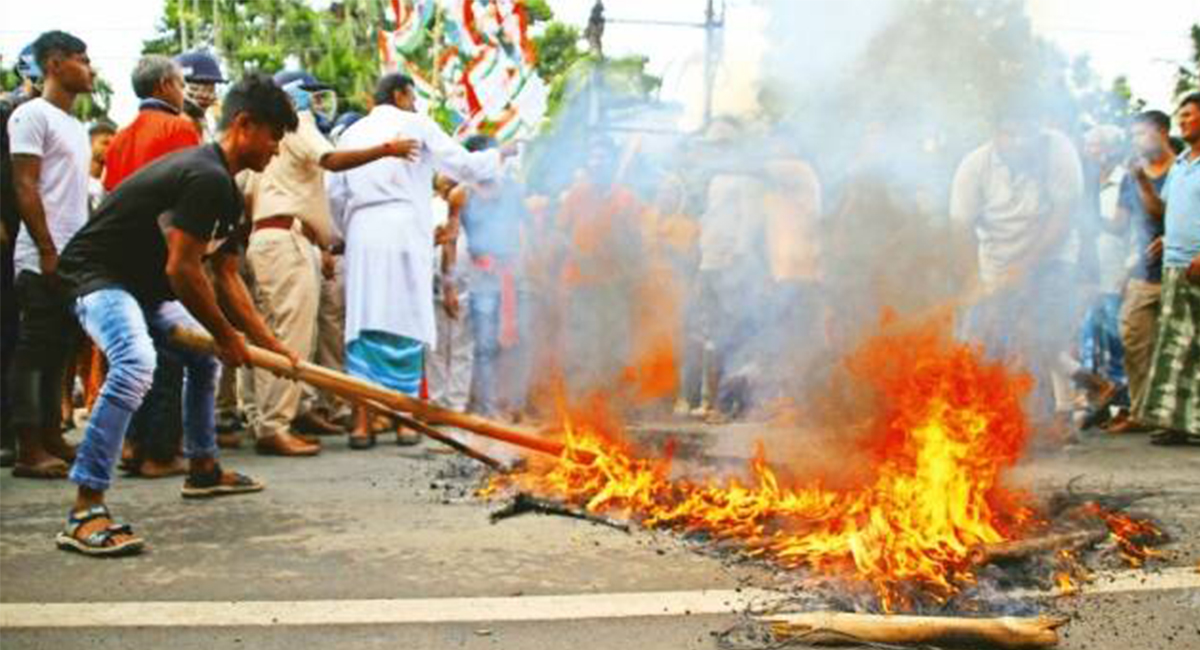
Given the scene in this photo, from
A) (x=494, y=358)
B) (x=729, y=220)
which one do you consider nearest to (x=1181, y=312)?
(x=729, y=220)

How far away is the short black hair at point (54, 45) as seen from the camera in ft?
18.4

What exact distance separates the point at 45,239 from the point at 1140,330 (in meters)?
6.37

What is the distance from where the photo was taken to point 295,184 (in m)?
6.65

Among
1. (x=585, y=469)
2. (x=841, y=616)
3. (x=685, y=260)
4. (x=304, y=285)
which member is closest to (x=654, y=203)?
(x=685, y=260)

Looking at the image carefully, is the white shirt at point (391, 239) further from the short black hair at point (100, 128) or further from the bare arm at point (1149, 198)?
the bare arm at point (1149, 198)

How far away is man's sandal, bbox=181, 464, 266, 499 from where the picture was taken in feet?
16.8

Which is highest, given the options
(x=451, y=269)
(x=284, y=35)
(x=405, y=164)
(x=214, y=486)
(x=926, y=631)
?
(x=284, y=35)

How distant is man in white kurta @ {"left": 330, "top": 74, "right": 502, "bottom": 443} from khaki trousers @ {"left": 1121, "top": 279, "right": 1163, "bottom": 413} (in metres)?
4.16

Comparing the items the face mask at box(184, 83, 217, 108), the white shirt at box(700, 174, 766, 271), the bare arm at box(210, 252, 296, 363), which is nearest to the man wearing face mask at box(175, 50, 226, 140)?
the face mask at box(184, 83, 217, 108)

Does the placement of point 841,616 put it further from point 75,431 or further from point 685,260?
point 75,431

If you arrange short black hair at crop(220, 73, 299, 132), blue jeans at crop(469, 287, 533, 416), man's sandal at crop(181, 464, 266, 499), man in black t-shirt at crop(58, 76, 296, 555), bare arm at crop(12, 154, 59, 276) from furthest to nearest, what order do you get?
blue jeans at crop(469, 287, 533, 416)
bare arm at crop(12, 154, 59, 276)
man's sandal at crop(181, 464, 266, 499)
short black hair at crop(220, 73, 299, 132)
man in black t-shirt at crop(58, 76, 296, 555)

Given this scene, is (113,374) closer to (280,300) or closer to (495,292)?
(280,300)

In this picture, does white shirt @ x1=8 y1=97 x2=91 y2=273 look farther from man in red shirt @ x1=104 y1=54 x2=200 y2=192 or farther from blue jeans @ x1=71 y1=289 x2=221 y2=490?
blue jeans @ x1=71 y1=289 x2=221 y2=490

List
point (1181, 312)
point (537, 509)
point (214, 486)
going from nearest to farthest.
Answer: point (537, 509) → point (214, 486) → point (1181, 312)
